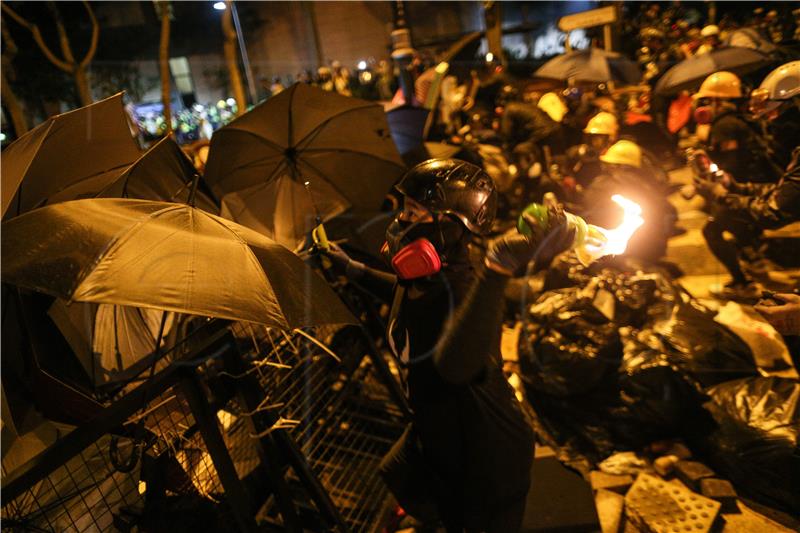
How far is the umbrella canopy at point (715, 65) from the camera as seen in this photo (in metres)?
5.91

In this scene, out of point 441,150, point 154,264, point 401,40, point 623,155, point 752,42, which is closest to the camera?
point 154,264

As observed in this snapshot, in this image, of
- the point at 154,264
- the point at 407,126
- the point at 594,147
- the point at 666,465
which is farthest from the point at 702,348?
the point at 407,126

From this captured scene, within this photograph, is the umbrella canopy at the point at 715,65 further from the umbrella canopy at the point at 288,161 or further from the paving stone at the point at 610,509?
the paving stone at the point at 610,509

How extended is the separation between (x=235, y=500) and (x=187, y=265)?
1.20 m

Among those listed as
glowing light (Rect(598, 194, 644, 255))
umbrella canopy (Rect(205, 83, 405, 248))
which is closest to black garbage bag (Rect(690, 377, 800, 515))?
glowing light (Rect(598, 194, 644, 255))

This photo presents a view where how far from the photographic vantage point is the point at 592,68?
25.1 ft

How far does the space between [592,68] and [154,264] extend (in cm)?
786

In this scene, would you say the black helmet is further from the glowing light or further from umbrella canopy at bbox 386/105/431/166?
umbrella canopy at bbox 386/105/431/166

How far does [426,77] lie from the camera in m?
9.69

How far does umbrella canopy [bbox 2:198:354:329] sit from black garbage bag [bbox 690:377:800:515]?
8.34 ft

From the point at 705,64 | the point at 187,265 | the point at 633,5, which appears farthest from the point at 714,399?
the point at 633,5

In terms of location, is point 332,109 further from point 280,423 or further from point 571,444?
point 571,444

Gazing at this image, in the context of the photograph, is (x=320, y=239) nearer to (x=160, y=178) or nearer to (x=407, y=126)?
(x=160, y=178)

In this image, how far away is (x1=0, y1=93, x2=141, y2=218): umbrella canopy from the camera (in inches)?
90.4
